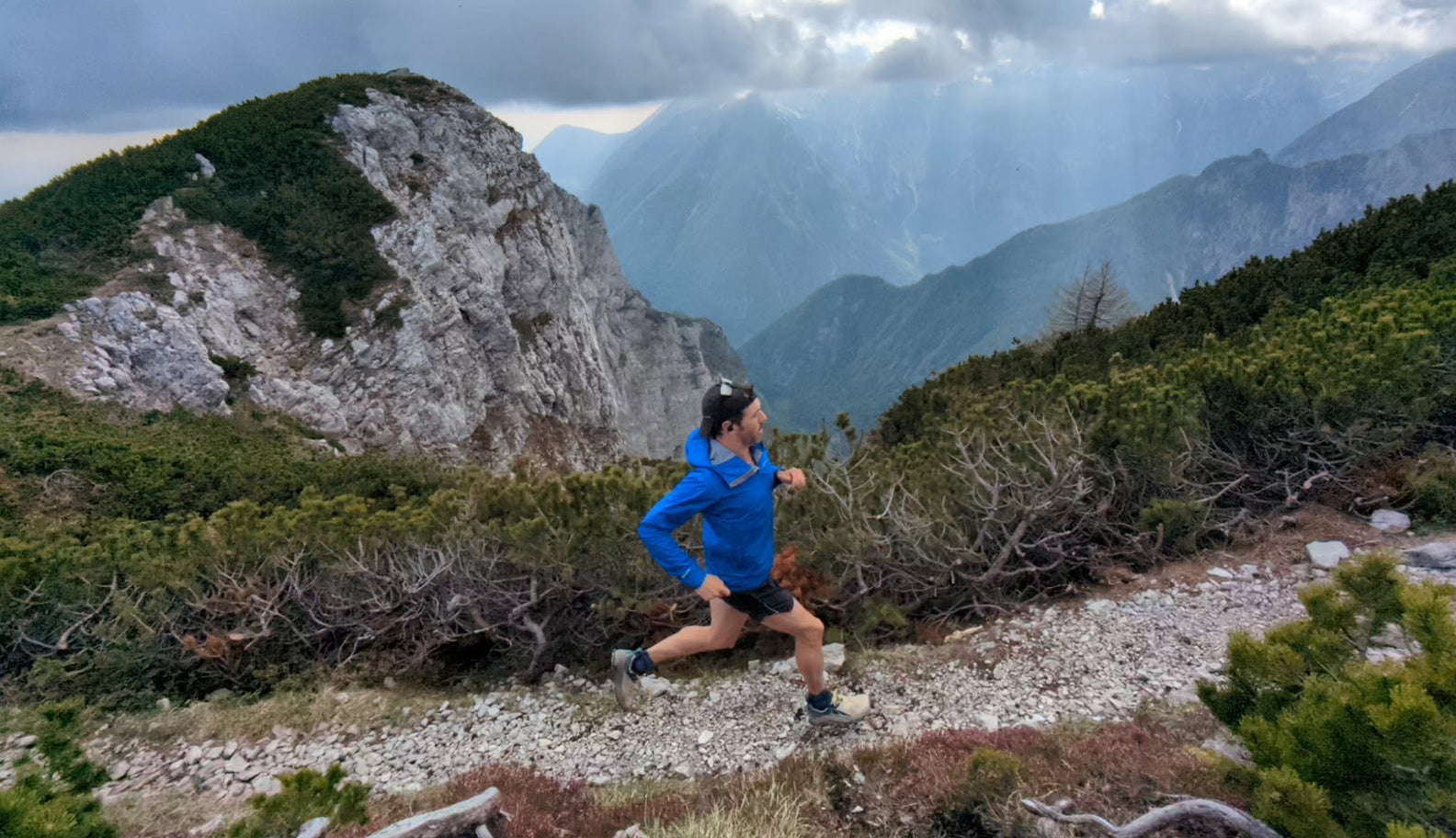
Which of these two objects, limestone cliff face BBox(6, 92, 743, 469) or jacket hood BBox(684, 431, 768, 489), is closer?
jacket hood BBox(684, 431, 768, 489)

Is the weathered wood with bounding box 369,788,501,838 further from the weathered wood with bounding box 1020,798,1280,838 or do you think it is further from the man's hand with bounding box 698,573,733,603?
the weathered wood with bounding box 1020,798,1280,838

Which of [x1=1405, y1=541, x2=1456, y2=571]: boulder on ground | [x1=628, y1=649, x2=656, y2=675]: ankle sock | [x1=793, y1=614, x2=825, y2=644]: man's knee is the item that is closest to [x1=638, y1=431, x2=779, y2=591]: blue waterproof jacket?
[x1=793, y1=614, x2=825, y2=644]: man's knee

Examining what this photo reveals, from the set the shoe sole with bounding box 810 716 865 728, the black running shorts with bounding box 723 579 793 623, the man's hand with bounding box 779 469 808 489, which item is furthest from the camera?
the shoe sole with bounding box 810 716 865 728

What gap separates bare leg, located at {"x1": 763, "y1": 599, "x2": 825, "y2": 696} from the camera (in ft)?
13.9

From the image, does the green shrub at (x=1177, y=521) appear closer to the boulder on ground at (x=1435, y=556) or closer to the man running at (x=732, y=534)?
the boulder on ground at (x=1435, y=556)

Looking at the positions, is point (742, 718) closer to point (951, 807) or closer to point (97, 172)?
point (951, 807)

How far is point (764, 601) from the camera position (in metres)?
4.17

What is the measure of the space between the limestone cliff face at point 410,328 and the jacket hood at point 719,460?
73.2ft

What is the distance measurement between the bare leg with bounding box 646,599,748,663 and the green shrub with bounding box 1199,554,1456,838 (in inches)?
103

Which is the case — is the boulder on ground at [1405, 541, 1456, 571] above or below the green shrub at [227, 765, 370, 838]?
below

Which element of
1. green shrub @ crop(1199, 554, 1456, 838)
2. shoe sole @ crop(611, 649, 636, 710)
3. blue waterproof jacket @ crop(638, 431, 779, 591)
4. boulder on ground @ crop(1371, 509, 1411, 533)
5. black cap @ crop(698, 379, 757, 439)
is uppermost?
black cap @ crop(698, 379, 757, 439)

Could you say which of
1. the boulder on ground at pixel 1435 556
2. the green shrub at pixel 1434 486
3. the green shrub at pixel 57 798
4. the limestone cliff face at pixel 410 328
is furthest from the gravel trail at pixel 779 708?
the limestone cliff face at pixel 410 328

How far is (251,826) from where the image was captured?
2996 millimetres

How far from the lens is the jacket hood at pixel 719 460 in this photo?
3854 mm
